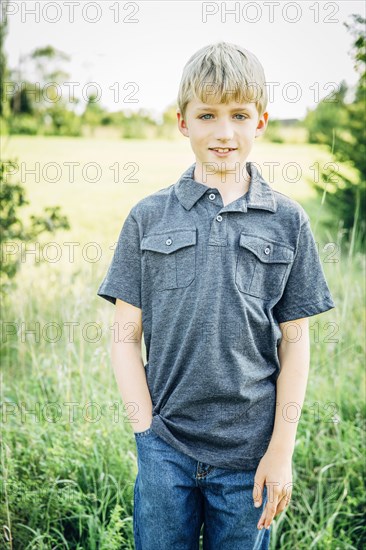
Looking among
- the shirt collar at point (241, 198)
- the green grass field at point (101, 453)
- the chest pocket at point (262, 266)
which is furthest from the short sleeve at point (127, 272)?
the green grass field at point (101, 453)

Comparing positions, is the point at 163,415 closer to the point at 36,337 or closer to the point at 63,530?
the point at 63,530

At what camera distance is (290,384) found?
1.56m

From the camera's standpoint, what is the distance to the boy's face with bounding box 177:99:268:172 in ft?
4.95

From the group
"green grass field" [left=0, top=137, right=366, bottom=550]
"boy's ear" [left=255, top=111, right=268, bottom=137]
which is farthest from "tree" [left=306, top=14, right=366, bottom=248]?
"boy's ear" [left=255, top=111, right=268, bottom=137]

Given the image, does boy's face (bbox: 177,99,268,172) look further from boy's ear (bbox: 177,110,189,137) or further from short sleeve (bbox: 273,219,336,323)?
short sleeve (bbox: 273,219,336,323)

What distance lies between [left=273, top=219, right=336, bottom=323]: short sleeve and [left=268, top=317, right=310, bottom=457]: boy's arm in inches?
1.6

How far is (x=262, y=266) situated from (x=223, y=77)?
0.50 metres

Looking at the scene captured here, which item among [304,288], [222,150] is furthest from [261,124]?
[304,288]

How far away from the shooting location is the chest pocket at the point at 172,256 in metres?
1.51

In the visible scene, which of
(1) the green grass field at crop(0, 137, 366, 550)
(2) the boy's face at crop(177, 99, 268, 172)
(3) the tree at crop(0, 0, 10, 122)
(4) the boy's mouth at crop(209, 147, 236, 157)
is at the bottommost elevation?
(1) the green grass field at crop(0, 137, 366, 550)


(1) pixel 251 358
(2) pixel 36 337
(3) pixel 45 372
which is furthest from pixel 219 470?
(2) pixel 36 337

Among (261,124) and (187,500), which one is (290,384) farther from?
(261,124)

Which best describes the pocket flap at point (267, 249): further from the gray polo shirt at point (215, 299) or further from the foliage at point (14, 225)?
the foliage at point (14, 225)

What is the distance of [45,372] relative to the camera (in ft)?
9.75
